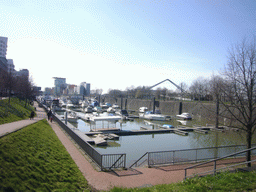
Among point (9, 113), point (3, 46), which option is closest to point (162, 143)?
point (9, 113)

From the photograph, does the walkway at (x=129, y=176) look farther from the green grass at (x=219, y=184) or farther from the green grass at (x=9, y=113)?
the green grass at (x=9, y=113)

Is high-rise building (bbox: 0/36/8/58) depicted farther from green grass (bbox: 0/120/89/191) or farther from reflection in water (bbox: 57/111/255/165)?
green grass (bbox: 0/120/89/191)

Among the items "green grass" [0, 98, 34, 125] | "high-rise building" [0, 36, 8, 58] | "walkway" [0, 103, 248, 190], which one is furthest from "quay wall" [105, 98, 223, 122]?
"high-rise building" [0, 36, 8, 58]

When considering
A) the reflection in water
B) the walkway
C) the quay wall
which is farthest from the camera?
the quay wall

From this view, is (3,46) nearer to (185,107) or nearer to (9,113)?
(185,107)

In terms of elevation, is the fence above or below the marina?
above

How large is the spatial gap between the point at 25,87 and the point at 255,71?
A: 53.6m

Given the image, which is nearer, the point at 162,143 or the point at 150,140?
the point at 162,143

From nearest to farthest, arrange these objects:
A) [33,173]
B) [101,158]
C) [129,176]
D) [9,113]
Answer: [33,173] → [129,176] → [101,158] → [9,113]

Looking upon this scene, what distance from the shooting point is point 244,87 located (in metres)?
12.8

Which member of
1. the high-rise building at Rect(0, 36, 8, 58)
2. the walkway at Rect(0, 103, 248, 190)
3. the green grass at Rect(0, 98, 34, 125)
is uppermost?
the high-rise building at Rect(0, 36, 8, 58)

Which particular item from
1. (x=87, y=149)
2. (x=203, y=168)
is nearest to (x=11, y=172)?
(x=87, y=149)

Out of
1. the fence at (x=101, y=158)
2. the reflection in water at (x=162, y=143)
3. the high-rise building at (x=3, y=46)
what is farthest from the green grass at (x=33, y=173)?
the high-rise building at (x=3, y=46)

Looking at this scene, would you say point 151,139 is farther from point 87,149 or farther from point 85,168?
point 85,168
